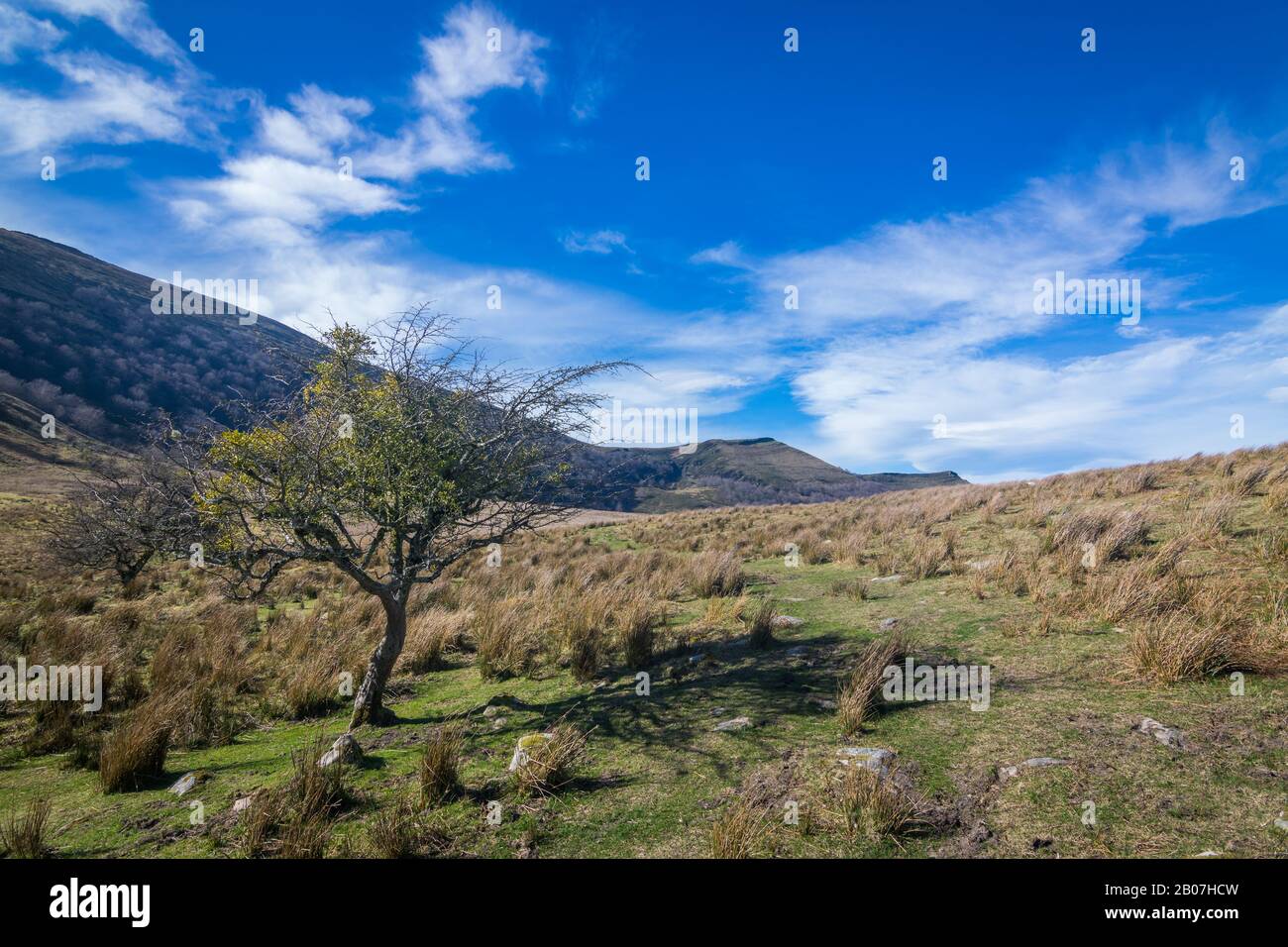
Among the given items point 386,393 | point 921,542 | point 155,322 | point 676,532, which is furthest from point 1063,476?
point 155,322

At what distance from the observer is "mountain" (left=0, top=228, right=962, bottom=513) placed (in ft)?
258

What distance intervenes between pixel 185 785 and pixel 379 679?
77.7 inches

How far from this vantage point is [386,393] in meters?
6.83

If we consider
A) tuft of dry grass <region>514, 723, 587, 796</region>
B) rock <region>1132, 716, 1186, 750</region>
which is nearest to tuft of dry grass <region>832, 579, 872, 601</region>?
rock <region>1132, 716, 1186, 750</region>

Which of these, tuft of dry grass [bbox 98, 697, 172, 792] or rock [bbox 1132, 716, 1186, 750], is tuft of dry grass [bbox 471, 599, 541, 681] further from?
rock [bbox 1132, 716, 1186, 750]

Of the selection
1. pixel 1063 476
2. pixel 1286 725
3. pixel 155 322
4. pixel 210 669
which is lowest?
pixel 210 669

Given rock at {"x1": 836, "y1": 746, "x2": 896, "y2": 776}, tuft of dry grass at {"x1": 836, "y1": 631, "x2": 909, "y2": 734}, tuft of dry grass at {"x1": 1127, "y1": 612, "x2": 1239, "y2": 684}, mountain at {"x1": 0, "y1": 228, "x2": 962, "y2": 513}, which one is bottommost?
rock at {"x1": 836, "y1": 746, "x2": 896, "y2": 776}

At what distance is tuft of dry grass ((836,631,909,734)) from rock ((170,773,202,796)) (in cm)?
602

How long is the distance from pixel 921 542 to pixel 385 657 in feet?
38.3

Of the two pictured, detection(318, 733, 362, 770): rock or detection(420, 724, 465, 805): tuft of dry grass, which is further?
detection(318, 733, 362, 770): rock

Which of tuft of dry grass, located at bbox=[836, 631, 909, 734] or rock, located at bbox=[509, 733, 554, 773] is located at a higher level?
tuft of dry grass, located at bbox=[836, 631, 909, 734]

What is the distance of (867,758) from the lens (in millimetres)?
4270
